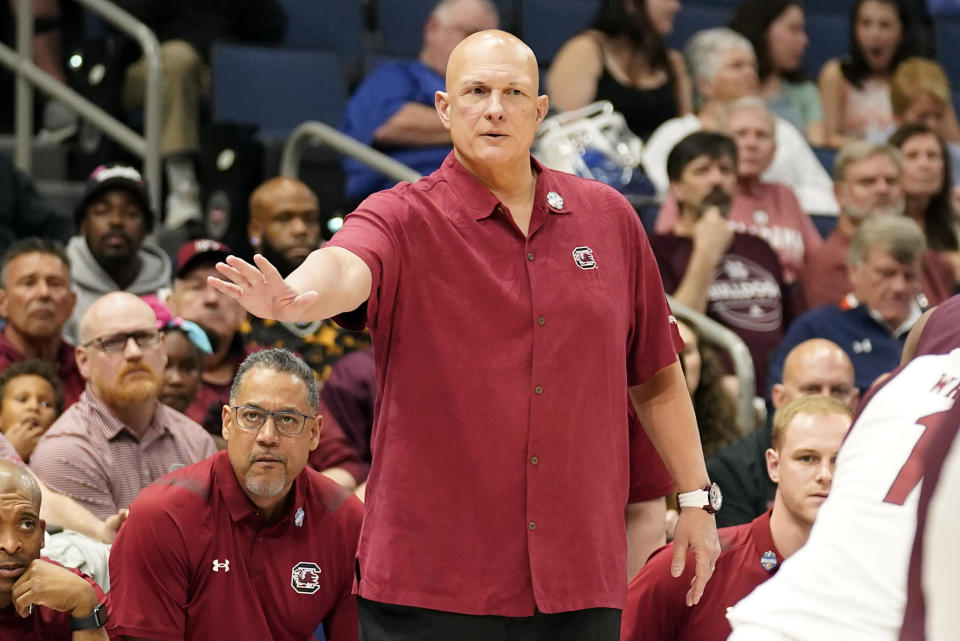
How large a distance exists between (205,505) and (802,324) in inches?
112

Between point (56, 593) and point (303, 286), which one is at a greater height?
point (303, 286)

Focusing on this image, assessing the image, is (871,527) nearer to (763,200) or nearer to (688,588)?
(688,588)

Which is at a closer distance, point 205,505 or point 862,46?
point 205,505

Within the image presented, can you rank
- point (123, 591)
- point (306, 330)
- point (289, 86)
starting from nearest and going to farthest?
point (123, 591)
point (306, 330)
point (289, 86)

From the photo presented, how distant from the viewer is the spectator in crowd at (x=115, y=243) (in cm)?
571

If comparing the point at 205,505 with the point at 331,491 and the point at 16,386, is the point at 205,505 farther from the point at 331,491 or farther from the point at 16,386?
the point at 16,386

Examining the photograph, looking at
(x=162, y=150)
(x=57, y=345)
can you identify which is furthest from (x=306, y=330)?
(x=162, y=150)

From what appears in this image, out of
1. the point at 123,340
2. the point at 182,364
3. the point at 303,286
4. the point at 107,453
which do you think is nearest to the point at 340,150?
the point at 182,364

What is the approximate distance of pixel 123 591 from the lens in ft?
11.8

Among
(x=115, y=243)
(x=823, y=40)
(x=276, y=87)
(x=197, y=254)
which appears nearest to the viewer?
(x=197, y=254)

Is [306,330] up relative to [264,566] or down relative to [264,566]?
up

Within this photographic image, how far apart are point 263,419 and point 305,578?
1.34ft

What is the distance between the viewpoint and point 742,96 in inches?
285

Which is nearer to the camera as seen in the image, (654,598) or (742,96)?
(654,598)
